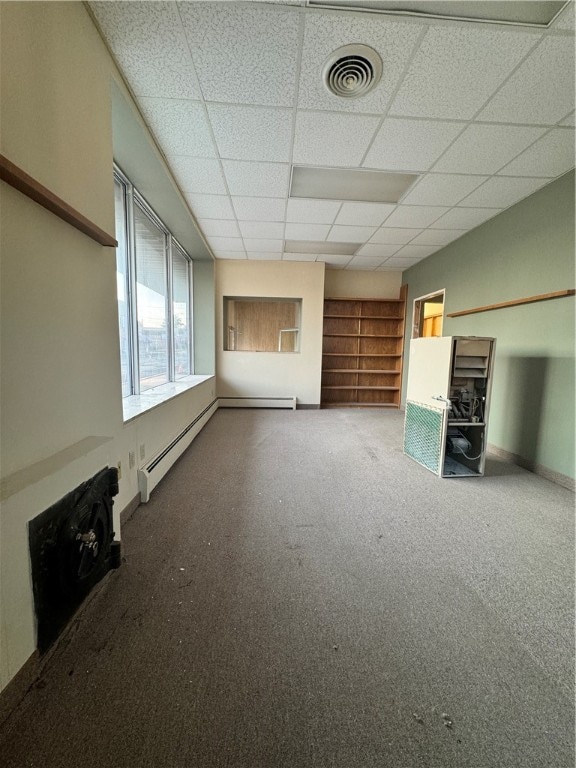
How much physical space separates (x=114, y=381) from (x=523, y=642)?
2.31m

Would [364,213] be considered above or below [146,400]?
above

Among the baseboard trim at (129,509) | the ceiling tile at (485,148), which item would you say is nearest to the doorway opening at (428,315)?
the ceiling tile at (485,148)

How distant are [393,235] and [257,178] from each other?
88.7 inches

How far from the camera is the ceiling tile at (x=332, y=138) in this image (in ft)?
6.63

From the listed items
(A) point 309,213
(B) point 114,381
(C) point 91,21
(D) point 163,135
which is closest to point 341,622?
(B) point 114,381

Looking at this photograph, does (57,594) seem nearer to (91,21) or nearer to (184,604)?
(184,604)

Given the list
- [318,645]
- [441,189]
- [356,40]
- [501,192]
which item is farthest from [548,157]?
[318,645]

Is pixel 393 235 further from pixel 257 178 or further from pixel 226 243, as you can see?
pixel 226 243

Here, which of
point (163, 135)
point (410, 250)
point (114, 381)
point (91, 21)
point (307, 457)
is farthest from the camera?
point (410, 250)

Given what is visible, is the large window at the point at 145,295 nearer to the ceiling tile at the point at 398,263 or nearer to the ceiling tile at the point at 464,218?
the ceiling tile at the point at 464,218

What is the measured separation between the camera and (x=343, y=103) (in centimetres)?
188

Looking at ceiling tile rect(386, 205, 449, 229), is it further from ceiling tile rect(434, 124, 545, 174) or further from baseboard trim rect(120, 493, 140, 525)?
baseboard trim rect(120, 493, 140, 525)

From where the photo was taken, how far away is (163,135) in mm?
2193

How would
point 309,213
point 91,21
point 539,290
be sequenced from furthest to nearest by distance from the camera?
1. point 309,213
2. point 539,290
3. point 91,21
